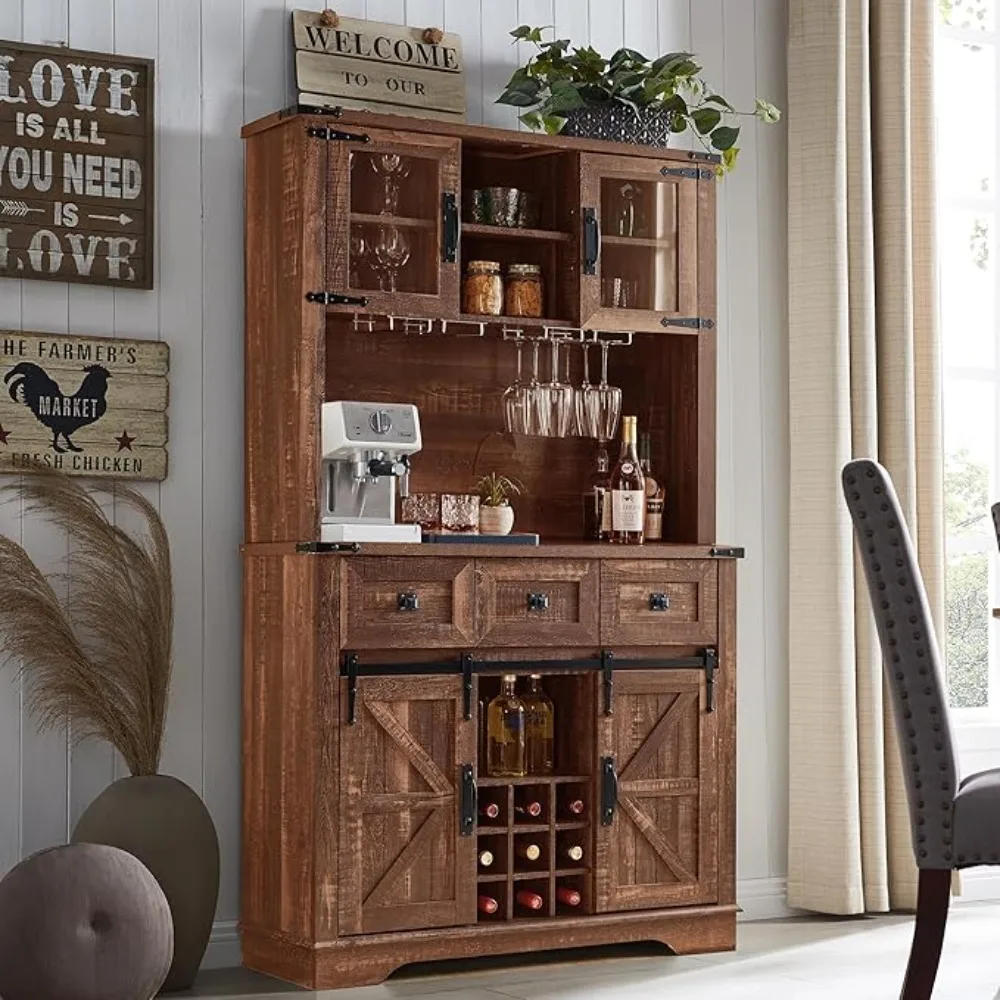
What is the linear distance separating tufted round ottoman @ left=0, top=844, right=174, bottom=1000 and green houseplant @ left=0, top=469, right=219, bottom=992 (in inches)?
17.6

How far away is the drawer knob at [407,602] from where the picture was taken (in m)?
3.99

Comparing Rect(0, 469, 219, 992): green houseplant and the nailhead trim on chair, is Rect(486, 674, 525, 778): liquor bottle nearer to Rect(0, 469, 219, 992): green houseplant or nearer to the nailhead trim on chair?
Rect(0, 469, 219, 992): green houseplant

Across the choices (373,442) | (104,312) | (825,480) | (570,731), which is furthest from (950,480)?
(104,312)

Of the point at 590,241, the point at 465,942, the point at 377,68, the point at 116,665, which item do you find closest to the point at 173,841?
the point at 116,665

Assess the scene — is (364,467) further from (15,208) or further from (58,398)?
(15,208)

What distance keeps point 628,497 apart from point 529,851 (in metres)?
0.85

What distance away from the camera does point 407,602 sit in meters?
3.99

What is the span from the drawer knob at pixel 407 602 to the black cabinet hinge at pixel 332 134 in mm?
977

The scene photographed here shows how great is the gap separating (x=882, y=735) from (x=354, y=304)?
185 cm

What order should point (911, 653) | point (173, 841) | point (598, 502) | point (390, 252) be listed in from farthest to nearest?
point (598, 502) → point (390, 252) → point (173, 841) → point (911, 653)

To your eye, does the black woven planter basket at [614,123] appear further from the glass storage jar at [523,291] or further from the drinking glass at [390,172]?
the drinking glass at [390,172]

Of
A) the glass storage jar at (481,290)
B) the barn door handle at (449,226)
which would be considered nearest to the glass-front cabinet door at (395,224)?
the barn door handle at (449,226)

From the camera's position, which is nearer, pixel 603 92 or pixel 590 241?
pixel 590 241

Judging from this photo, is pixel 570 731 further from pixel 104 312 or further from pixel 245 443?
pixel 104 312
